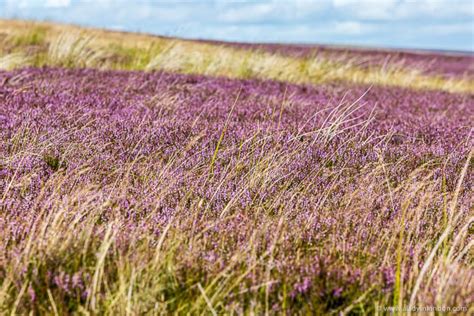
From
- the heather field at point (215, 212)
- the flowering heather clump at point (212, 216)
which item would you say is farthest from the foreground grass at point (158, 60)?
the flowering heather clump at point (212, 216)

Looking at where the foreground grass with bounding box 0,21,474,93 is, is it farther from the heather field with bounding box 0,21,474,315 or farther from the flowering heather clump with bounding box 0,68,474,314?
the flowering heather clump with bounding box 0,68,474,314

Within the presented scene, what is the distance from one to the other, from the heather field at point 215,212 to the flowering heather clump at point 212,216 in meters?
0.01

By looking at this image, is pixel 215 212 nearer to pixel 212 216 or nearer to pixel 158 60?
pixel 212 216

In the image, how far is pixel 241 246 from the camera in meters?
2.64

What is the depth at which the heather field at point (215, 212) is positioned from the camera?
237cm

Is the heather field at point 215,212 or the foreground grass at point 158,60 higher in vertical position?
the foreground grass at point 158,60

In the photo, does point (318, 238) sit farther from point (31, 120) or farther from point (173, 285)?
point (31, 120)

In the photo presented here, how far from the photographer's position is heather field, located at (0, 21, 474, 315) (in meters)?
2.37

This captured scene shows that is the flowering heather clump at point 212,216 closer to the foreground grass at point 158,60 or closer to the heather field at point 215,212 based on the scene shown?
the heather field at point 215,212

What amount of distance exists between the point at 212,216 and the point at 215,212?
43 millimetres

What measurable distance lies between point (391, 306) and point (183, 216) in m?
1.21

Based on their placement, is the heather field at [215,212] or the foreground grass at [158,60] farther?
the foreground grass at [158,60]

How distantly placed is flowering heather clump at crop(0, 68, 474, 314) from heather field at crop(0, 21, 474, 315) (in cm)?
1

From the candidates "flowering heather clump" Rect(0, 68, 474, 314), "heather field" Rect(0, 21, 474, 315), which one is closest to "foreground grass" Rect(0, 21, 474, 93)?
"heather field" Rect(0, 21, 474, 315)
